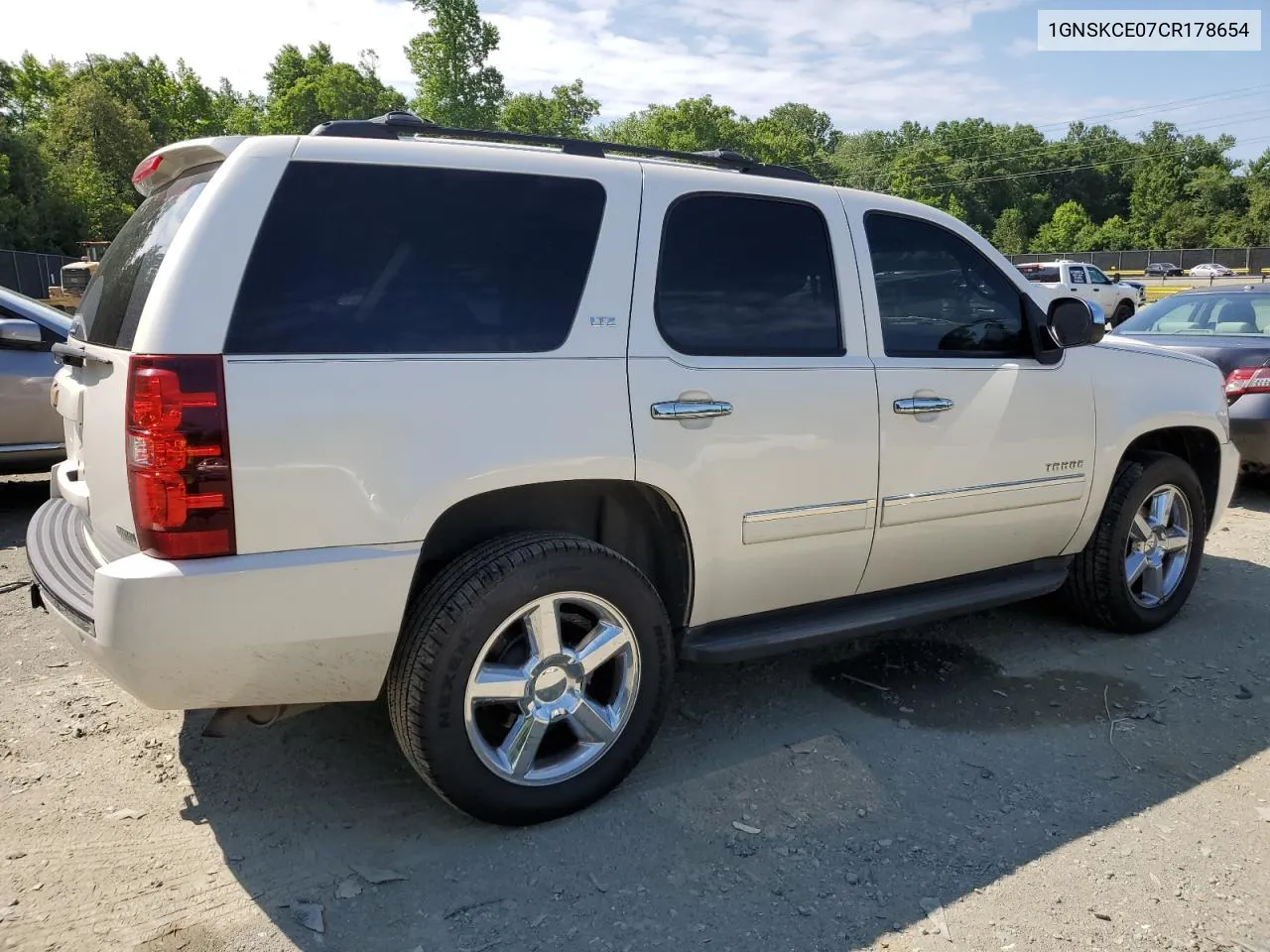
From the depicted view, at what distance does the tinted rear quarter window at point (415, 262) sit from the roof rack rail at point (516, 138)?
0.19m

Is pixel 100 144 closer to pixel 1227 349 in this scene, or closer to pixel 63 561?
pixel 1227 349

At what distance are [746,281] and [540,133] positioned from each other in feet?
72.5

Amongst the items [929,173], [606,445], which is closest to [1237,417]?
[606,445]

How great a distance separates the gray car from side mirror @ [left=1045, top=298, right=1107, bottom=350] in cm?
578

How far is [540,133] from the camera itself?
2372 cm

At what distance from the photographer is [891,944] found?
2.38 meters

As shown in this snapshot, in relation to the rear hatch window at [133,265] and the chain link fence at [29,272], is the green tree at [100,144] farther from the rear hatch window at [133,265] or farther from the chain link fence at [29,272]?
the rear hatch window at [133,265]

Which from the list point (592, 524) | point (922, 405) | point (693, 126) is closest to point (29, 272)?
point (592, 524)

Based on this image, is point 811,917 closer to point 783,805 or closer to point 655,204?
point 783,805

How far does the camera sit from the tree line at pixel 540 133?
44.8 meters

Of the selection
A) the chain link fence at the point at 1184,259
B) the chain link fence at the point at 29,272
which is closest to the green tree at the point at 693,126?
the chain link fence at the point at 1184,259

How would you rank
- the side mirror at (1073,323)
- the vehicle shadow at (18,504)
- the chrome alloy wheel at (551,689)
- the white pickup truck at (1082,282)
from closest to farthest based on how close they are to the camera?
1. the chrome alloy wheel at (551,689)
2. the side mirror at (1073,323)
3. the vehicle shadow at (18,504)
4. the white pickup truck at (1082,282)

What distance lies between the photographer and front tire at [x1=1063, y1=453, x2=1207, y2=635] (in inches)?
169

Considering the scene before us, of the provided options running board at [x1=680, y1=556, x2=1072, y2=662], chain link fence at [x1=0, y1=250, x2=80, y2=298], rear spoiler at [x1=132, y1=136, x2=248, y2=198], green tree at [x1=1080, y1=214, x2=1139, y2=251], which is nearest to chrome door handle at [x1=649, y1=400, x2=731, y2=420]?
running board at [x1=680, y1=556, x2=1072, y2=662]
